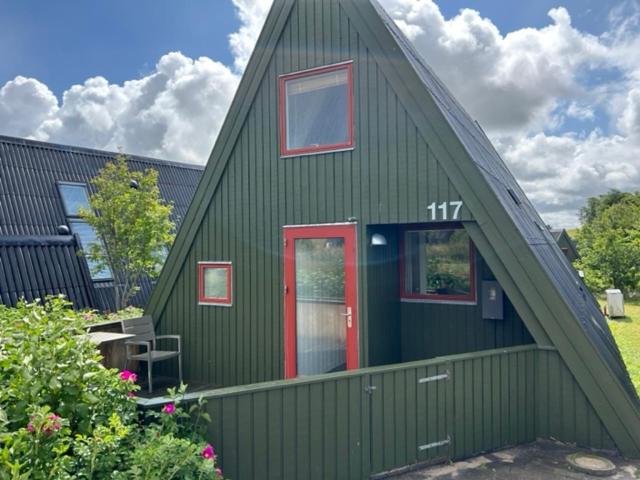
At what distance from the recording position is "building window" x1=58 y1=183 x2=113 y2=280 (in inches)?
533

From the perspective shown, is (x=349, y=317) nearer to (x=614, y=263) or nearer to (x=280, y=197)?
(x=280, y=197)

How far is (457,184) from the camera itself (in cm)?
556

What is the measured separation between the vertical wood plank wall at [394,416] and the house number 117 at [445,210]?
1.72m

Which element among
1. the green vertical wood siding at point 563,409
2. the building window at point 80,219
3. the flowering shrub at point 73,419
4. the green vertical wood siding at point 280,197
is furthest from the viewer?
the building window at point 80,219

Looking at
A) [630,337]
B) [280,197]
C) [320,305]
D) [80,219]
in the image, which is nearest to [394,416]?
[320,305]

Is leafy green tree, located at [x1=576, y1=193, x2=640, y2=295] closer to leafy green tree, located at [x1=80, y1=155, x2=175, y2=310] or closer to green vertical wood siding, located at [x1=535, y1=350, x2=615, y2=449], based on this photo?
green vertical wood siding, located at [x1=535, y1=350, x2=615, y2=449]

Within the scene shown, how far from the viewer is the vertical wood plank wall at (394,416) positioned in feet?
12.1

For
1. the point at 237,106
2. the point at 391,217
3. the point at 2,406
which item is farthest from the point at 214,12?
the point at 2,406

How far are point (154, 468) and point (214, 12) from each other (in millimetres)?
8037

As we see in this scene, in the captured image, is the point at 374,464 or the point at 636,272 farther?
the point at 636,272

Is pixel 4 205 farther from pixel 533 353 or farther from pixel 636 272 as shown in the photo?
pixel 636 272

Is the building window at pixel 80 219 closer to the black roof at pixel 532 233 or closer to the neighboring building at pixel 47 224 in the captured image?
the neighboring building at pixel 47 224

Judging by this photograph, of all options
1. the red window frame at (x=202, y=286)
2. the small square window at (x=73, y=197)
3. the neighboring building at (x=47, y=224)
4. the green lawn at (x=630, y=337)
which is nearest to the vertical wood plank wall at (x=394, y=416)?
the green lawn at (x=630, y=337)

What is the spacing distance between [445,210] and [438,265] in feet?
5.16
